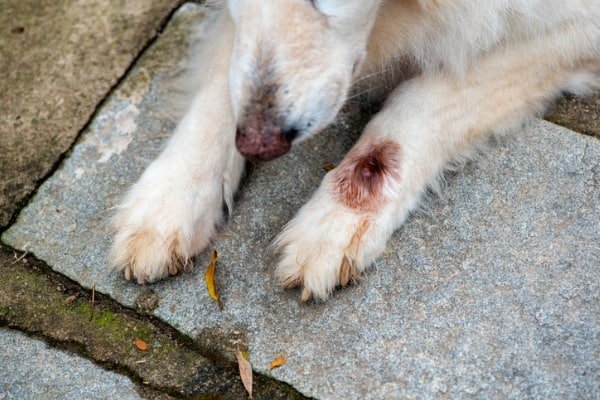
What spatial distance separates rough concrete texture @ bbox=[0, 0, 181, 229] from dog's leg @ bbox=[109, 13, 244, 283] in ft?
→ 1.66

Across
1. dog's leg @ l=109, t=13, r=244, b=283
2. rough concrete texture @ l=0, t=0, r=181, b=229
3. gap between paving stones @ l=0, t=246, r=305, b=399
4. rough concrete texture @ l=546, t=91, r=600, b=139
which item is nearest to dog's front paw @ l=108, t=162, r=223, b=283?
dog's leg @ l=109, t=13, r=244, b=283

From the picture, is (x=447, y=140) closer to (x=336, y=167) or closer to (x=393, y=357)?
(x=336, y=167)

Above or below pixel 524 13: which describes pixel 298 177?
below

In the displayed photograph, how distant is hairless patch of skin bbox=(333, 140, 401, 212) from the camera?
8.32 feet

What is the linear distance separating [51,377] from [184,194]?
0.68m

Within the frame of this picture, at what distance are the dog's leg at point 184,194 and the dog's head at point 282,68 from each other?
0.46 metres

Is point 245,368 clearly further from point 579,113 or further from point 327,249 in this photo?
point 579,113

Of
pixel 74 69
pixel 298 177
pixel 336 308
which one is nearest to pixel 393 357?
pixel 336 308

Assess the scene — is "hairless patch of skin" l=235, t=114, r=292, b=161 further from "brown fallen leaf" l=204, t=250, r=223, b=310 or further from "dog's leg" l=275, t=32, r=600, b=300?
"brown fallen leaf" l=204, t=250, r=223, b=310

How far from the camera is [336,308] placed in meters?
2.44

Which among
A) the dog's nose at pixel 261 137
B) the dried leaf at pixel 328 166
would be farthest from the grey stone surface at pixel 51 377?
the dried leaf at pixel 328 166

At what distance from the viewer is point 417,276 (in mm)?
2465

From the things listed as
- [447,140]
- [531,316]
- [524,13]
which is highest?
[524,13]

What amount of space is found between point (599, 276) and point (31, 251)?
178 centimetres
